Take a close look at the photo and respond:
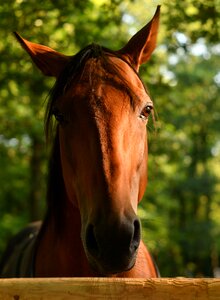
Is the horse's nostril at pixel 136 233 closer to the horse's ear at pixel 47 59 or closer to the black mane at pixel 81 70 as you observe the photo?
the black mane at pixel 81 70

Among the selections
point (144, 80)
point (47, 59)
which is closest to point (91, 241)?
point (47, 59)

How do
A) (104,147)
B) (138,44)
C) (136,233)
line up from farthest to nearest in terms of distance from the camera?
(138,44), (104,147), (136,233)

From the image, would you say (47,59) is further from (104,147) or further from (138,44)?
(104,147)

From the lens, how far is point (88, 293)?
2027mm

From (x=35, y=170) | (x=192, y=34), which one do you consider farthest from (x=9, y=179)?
(x=192, y=34)

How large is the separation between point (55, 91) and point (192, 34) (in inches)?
98.2

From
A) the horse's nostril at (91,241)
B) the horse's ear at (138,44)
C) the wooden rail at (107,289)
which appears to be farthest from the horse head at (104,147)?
the wooden rail at (107,289)

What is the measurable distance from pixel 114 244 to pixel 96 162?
21.6 inches

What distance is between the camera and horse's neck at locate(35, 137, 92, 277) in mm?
3346

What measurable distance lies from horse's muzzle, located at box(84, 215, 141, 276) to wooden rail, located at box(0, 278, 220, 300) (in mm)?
357

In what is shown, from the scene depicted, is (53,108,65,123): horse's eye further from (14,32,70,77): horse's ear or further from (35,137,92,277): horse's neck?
(14,32,70,77): horse's ear

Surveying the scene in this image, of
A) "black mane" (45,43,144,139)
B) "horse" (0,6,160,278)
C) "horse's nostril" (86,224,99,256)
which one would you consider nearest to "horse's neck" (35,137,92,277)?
"horse" (0,6,160,278)

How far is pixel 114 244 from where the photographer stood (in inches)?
94.7

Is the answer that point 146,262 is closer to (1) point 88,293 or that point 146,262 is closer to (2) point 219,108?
(1) point 88,293
